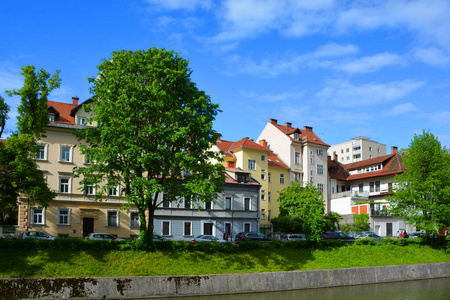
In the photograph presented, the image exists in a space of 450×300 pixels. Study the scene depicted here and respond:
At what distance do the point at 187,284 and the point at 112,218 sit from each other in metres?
22.6

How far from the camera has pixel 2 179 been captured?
106 feet

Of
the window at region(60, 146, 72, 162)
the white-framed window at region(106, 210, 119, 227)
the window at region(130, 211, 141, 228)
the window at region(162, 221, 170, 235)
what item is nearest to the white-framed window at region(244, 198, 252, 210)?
the window at region(162, 221, 170, 235)

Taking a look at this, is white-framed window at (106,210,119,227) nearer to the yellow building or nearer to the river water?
the yellow building

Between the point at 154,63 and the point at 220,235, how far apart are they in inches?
1121

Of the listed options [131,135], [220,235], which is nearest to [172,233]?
[220,235]

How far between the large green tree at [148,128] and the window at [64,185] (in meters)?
16.2

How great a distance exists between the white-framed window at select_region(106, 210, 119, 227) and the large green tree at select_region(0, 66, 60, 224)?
1603cm

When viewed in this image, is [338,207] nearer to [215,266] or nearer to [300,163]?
[300,163]

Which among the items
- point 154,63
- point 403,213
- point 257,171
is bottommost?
point 403,213

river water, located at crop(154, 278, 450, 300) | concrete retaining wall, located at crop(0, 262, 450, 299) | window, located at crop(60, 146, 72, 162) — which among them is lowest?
river water, located at crop(154, 278, 450, 300)

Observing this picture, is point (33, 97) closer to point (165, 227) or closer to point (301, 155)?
point (165, 227)

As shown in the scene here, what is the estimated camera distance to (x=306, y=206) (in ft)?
147

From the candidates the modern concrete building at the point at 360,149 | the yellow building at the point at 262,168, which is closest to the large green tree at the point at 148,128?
the yellow building at the point at 262,168

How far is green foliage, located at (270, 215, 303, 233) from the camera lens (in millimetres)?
60938
